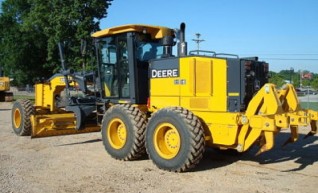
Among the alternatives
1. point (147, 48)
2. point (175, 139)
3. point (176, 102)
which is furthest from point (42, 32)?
point (175, 139)

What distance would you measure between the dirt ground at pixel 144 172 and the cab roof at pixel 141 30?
9.02 feet

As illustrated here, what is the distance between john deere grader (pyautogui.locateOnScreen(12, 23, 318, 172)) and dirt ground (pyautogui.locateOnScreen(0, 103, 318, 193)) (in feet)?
1.39

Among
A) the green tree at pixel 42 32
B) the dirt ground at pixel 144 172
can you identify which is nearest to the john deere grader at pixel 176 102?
the dirt ground at pixel 144 172

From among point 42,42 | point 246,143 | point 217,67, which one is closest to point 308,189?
point 246,143

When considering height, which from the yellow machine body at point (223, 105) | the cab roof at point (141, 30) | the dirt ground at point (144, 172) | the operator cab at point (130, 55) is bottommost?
the dirt ground at point (144, 172)

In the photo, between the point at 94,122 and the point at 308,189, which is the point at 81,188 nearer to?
the point at 308,189

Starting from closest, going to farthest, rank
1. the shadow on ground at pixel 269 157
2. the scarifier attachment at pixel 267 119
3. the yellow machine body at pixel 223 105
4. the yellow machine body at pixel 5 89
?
the scarifier attachment at pixel 267 119
the yellow machine body at pixel 223 105
the shadow on ground at pixel 269 157
the yellow machine body at pixel 5 89

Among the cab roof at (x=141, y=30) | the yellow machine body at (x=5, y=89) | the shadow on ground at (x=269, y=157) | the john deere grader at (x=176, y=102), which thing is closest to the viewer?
the john deere grader at (x=176, y=102)

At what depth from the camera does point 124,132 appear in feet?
29.3

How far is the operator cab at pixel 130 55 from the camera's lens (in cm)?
898

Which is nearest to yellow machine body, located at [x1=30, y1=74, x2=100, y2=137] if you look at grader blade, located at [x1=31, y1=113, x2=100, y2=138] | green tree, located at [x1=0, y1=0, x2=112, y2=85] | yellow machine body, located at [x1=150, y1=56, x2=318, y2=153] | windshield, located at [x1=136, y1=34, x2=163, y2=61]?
grader blade, located at [x1=31, y1=113, x2=100, y2=138]

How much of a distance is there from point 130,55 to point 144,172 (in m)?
2.67

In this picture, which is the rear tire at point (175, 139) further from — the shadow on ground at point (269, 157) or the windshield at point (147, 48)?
the windshield at point (147, 48)

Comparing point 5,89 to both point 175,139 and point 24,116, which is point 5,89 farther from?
point 175,139
